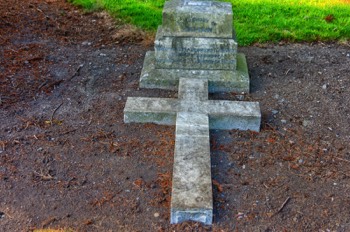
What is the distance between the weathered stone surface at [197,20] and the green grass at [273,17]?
149 cm

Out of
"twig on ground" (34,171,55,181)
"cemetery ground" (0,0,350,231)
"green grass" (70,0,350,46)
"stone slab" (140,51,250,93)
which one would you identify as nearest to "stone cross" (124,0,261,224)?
"stone slab" (140,51,250,93)

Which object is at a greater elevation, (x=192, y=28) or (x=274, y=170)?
(x=192, y=28)

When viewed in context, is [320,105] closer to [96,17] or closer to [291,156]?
[291,156]

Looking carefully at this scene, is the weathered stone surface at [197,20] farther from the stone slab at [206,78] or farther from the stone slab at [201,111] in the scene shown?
the stone slab at [201,111]

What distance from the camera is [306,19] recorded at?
6809 mm

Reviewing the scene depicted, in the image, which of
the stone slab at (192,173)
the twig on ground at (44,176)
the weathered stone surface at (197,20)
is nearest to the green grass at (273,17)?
the weathered stone surface at (197,20)

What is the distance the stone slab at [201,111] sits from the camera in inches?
166

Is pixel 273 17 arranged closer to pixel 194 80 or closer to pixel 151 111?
pixel 194 80

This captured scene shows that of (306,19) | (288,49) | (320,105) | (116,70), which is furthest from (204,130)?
(306,19)

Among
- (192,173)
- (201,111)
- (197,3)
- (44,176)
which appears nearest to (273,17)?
(197,3)

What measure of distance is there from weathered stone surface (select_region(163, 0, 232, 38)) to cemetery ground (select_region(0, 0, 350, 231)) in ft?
2.24

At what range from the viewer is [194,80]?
476 centimetres

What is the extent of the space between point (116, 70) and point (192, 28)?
1176 mm

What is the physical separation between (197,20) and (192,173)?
1.86 metres
